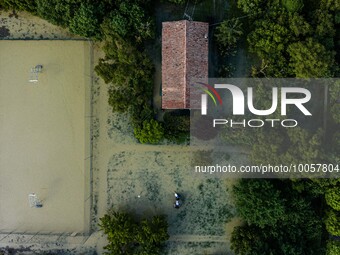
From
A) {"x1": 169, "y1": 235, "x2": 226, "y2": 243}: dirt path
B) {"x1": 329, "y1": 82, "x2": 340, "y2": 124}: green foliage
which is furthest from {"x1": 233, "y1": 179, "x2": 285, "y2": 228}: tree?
{"x1": 329, "y1": 82, "x2": 340, "y2": 124}: green foliage

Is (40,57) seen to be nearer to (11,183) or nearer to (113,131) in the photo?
(113,131)

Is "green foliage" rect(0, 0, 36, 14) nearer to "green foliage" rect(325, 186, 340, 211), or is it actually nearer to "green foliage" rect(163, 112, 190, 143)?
"green foliage" rect(163, 112, 190, 143)

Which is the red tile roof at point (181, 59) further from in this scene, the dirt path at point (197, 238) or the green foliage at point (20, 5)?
the dirt path at point (197, 238)

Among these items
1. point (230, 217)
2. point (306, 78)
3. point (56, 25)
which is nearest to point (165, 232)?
point (230, 217)

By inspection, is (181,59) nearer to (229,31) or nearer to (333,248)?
(229,31)

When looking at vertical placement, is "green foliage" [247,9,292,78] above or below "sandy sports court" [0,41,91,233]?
above
